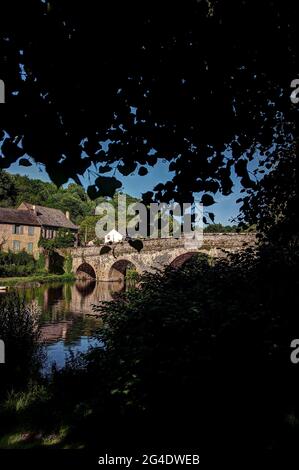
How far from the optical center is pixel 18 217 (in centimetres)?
5000

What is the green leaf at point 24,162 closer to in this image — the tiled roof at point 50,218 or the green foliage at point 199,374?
the green foliage at point 199,374

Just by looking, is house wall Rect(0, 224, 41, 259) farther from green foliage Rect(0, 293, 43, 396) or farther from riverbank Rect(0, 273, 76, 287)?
green foliage Rect(0, 293, 43, 396)

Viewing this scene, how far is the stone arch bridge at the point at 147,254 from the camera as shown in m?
32.4

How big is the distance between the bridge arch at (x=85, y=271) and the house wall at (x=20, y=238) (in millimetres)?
6038

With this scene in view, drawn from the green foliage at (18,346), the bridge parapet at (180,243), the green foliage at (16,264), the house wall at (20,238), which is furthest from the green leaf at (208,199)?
the house wall at (20,238)

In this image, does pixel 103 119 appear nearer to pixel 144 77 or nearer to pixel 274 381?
pixel 144 77

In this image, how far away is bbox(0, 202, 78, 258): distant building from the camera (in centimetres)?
4762

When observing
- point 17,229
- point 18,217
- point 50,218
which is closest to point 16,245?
point 17,229

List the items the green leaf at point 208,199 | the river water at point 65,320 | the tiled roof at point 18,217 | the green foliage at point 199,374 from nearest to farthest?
the green leaf at point 208,199, the green foliage at point 199,374, the river water at point 65,320, the tiled roof at point 18,217

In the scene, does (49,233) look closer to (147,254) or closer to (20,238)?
(20,238)

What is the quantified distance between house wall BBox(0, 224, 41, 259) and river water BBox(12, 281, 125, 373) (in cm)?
1247

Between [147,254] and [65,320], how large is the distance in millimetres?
18472

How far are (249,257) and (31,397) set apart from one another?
547 cm

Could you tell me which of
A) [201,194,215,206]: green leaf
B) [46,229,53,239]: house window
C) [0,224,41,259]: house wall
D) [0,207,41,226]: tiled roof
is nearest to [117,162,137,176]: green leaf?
[201,194,215,206]: green leaf
